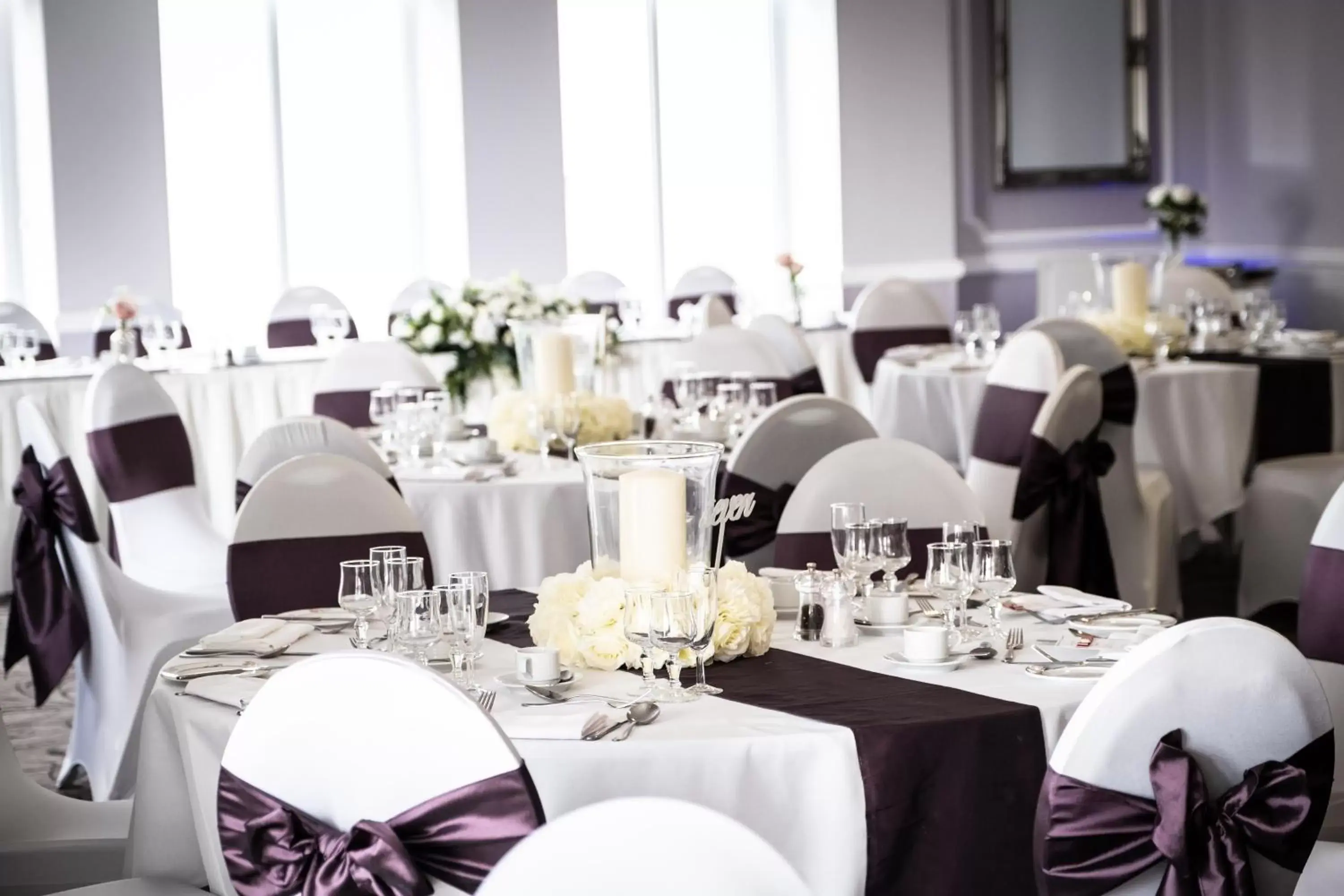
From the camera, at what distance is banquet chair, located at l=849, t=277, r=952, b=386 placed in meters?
7.27

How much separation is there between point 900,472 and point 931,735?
1184 millimetres

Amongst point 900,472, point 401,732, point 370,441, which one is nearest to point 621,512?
point 401,732

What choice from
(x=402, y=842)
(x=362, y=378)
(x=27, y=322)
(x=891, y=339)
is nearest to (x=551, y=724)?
(x=402, y=842)

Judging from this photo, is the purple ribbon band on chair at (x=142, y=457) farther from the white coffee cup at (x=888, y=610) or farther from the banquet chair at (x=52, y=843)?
the white coffee cup at (x=888, y=610)

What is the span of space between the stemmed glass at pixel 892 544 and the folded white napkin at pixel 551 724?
0.65 m

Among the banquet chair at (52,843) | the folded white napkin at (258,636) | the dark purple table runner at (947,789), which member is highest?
the folded white napkin at (258,636)

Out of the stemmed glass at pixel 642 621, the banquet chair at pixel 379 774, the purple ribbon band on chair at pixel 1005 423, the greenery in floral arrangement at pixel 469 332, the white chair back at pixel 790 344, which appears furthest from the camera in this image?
the white chair back at pixel 790 344

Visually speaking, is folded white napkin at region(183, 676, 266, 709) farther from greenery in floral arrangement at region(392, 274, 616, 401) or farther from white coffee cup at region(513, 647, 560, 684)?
greenery in floral arrangement at region(392, 274, 616, 401)

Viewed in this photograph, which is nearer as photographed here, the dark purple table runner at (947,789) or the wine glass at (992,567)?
the dark purple table runner at (947,789)

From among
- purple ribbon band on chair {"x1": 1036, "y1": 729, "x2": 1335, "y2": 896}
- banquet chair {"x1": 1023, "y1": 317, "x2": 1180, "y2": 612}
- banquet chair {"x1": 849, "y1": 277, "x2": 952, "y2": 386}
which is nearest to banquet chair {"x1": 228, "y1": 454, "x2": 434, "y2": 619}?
purple ribbon band on chair {"x1": 1036, "y1": 729, "x2": 1335, "y2": 896}

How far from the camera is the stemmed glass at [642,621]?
6.55ft

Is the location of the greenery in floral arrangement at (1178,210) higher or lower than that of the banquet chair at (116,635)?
higher

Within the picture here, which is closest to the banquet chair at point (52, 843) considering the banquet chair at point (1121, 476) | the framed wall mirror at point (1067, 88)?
the banquet chair at point (1121, 476)

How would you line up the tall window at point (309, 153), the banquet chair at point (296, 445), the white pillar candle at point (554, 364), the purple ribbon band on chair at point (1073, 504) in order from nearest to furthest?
1. the banquet chair at point (296, 445)
2. the purple ribbon band on chair at point (1073, 504)
3. the white pillar candle at point (554, 364)
4. the tall window at point (309, 153)
